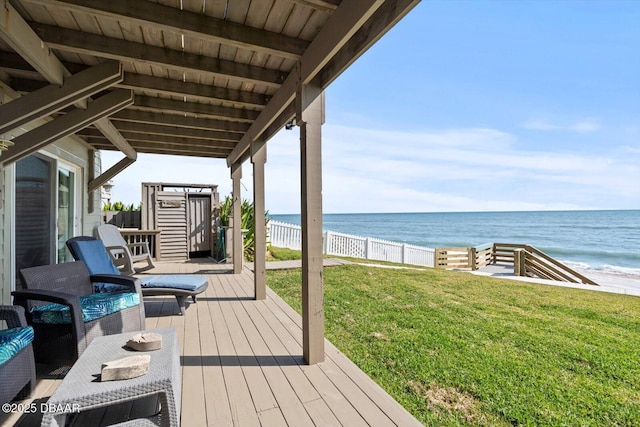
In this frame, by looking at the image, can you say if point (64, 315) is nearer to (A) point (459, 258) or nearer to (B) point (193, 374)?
(B) point (193, 374)

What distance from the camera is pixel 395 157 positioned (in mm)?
39344

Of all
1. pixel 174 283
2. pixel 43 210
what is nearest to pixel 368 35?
pixel 174 283

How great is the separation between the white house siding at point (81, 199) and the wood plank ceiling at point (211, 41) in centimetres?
96

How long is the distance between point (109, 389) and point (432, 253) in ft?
40.9

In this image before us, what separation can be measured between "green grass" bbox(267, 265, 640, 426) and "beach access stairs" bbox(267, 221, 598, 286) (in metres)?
4.41

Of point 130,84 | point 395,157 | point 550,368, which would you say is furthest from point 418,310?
point 395,157

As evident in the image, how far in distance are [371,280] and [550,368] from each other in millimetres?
3621

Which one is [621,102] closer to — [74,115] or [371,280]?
[371,280]

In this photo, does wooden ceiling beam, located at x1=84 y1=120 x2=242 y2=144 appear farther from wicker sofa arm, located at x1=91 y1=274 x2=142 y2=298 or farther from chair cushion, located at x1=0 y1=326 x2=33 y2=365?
chair cushion, located at x1=0 y1=326 x2=33 y2=365

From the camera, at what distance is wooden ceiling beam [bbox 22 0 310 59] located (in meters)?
1.83

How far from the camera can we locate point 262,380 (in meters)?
2.09

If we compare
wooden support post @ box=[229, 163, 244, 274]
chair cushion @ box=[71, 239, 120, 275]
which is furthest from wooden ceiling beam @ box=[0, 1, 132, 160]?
wooden support post @ box=[229, 163, 244, 274]

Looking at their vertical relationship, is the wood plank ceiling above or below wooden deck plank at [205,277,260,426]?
above

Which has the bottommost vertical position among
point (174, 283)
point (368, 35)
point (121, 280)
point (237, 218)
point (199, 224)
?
point (174, 283)
